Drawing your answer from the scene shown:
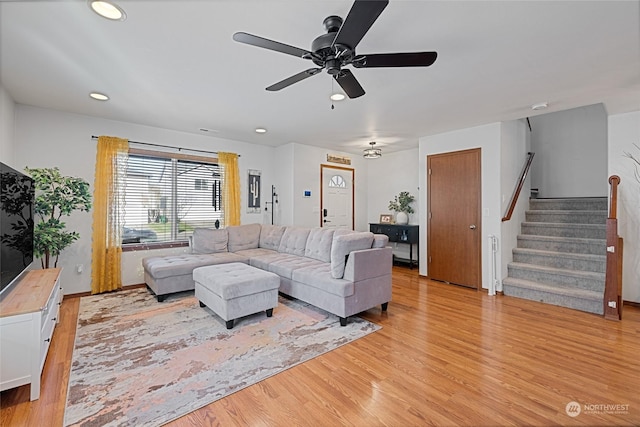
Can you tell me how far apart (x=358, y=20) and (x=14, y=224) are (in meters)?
3.26

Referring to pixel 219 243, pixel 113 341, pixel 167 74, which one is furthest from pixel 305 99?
pixel 113 341

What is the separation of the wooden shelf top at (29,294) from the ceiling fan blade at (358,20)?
2.67 metres

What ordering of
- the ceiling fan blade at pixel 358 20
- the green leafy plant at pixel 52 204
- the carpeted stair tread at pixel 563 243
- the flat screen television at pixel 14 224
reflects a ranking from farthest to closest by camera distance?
1. the carpeted stair tread at pixel 563 243
2. the green leafy plant at pixel 52 204
3. the flat screen television at pixel 14 224
4. the ceiling fan blade at pixel 358 20

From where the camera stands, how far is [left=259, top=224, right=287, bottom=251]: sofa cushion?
522cm

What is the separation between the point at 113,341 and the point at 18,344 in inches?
36.3

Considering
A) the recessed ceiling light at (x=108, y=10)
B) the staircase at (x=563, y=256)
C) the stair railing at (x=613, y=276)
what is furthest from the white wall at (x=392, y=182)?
the recessed ceiling light at (x=108, y=10)

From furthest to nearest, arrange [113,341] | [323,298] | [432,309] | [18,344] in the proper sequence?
[432,309], [323,298], [113,341], [18,344]

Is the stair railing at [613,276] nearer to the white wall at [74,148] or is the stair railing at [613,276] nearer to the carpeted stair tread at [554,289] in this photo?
the carpeted stair tread at [554,289]

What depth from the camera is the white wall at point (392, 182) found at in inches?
251

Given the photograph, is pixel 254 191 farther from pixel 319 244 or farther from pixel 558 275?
pixel 558 275

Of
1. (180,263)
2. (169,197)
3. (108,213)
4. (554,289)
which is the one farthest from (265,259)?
(554,289)

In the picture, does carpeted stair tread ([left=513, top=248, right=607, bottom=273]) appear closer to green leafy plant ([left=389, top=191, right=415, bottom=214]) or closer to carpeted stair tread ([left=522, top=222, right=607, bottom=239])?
carpeted stair tread ([left=522, top=222, right=607, bottom=239])

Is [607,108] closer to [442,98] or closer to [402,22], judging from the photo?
[442,98]

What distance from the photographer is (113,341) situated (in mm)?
2730
